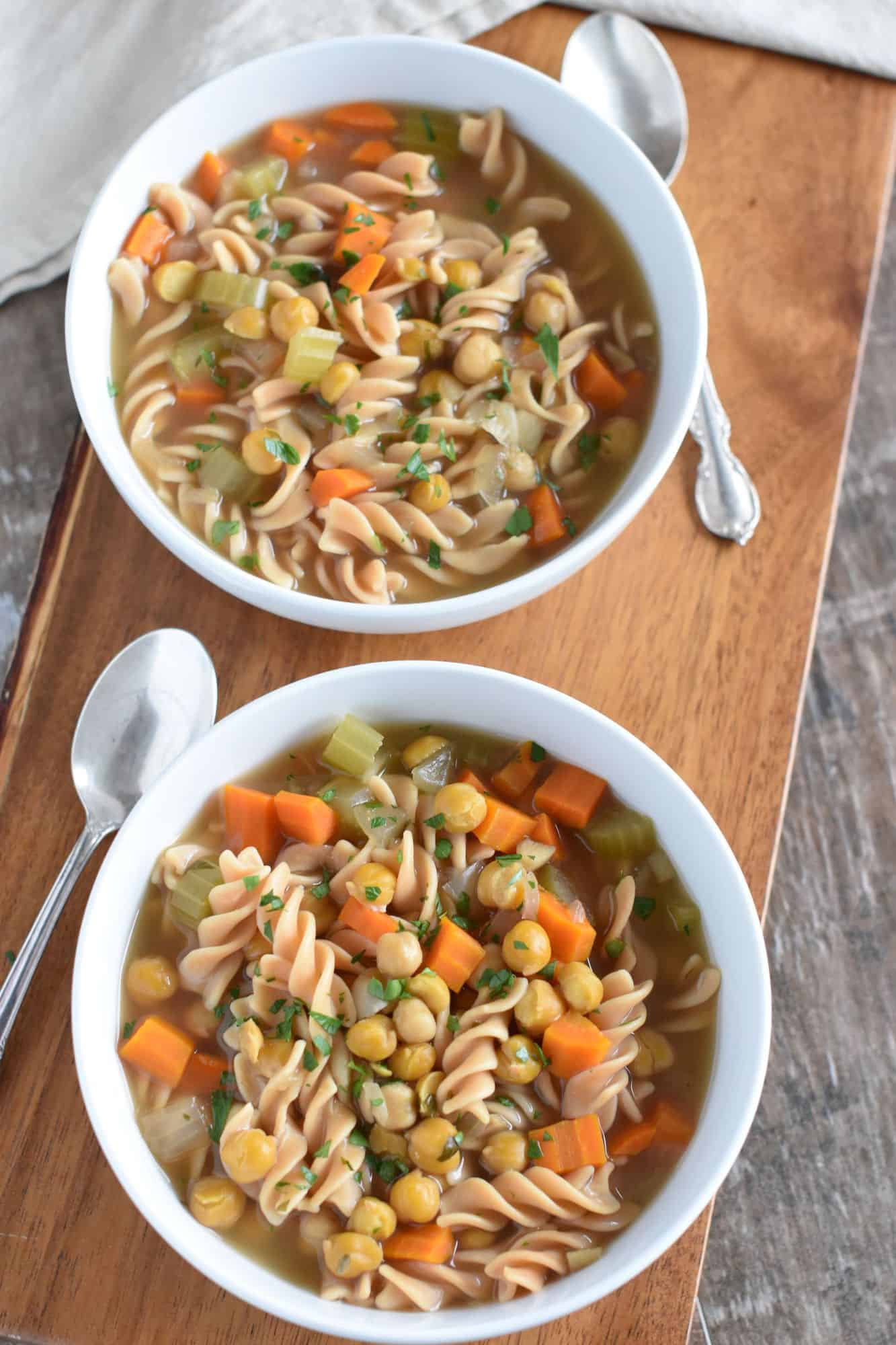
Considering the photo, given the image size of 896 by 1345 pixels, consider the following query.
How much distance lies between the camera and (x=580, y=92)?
3.52 meters

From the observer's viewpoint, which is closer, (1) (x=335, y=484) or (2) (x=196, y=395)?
(1) (x=335, y=484)

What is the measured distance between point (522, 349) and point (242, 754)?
1242 millimetres

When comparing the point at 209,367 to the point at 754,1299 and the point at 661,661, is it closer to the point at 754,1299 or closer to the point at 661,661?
the point at 661,661

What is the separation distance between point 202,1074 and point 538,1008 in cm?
71

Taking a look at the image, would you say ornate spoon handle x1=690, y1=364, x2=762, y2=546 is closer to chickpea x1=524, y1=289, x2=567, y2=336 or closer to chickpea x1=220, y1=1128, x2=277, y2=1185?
chickpea x1=524, y1=289, x2=567, y2=336

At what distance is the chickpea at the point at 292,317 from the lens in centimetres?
309

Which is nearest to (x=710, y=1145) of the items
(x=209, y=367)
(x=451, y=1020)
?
(x=451, y=1020)

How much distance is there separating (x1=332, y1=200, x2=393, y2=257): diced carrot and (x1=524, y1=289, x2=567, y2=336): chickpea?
412mm

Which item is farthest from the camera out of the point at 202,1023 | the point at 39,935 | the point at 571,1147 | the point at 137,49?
the point at 137,49

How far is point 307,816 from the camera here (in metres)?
2.74

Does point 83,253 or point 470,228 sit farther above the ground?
point 83,253

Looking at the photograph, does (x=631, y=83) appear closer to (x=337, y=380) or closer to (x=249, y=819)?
(x=337, y=380)

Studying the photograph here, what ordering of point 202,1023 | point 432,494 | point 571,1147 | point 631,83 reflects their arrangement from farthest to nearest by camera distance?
point 631,83
point 432,494
point 202,1023
point 571,1147

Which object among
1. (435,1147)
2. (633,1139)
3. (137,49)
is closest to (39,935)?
(435,1147)
